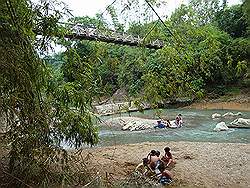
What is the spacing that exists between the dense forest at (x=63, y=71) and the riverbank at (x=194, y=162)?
5.04 ft

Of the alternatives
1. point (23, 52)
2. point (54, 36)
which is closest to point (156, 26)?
point (23, 52)

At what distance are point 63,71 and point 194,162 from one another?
166 inches

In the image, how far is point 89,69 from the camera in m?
5.92

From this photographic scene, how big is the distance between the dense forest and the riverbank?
1536mm

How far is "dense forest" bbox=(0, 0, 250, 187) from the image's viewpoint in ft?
13.6

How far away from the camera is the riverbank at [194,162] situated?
24.5 feet

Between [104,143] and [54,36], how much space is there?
760cm

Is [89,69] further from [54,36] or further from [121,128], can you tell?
[121,128]

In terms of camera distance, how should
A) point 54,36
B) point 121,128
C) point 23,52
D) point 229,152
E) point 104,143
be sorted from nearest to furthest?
point 23,52, point 54,36, point 229,152, point 104,143, point 121,128

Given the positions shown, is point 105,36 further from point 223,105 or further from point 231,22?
point 231,22

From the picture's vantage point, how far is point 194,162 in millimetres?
8945

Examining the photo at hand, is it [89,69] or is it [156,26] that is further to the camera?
[89,69]

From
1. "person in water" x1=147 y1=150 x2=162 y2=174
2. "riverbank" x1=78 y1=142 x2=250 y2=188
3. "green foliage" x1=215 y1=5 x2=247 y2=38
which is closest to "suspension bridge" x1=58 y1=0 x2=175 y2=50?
"riverbank" x1=78 y1=142 x2=250 y2=188

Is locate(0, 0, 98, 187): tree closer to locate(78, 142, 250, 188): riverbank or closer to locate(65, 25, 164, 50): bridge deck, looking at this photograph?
locate(65, 25, 164, 50): bridge deck
